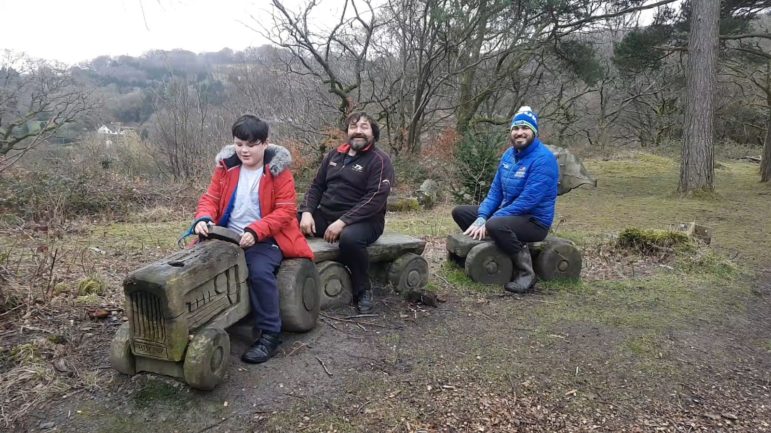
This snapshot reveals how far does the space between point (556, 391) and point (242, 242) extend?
76.3 inches

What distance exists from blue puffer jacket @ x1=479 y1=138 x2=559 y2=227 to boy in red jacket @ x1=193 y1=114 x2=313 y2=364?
76.3 inches

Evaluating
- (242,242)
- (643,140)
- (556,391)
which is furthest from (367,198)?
(643,140)

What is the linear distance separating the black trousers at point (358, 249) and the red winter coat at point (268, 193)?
51cm

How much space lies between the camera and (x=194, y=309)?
247cm

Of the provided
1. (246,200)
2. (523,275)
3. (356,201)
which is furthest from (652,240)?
(246,200)

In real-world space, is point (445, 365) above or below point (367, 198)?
below

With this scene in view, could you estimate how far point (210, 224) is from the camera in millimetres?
2893

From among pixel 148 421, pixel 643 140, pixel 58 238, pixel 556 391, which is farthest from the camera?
pixel 643 140

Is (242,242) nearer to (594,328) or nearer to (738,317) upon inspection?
(594,328)

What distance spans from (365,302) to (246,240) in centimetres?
117

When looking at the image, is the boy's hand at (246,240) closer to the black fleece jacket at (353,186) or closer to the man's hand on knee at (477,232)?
the black fleece jacket at (353,186)

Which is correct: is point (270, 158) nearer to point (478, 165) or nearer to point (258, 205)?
point (258, 205)

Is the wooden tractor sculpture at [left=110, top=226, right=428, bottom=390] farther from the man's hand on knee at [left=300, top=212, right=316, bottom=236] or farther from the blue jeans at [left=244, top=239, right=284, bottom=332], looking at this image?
the man's hand on knee at [left=300, top=212, right=316, bottom=236]

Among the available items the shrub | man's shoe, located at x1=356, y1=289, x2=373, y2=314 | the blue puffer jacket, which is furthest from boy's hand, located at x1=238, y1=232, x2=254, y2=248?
the shrub
